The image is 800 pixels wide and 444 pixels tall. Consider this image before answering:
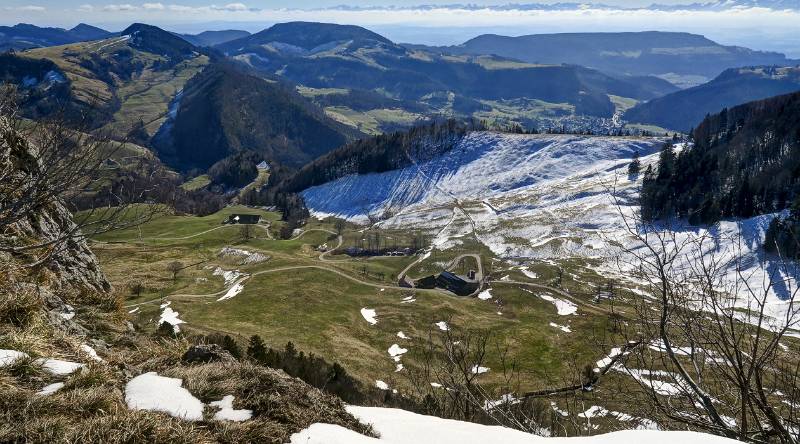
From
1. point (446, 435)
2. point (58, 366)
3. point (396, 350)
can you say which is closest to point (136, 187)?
point (58, 366)

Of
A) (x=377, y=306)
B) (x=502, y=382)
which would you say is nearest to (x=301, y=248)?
(x=377, y=306)

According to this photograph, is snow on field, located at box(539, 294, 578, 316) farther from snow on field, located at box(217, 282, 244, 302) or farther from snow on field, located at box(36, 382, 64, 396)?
snow on field, located at box(36, 382, 64, 396)

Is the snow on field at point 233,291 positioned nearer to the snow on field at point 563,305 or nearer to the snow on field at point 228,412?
the snow on field at point 563,305

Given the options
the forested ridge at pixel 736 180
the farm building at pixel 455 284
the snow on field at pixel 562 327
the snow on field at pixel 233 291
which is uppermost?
the forested ridge at pixel 736 180

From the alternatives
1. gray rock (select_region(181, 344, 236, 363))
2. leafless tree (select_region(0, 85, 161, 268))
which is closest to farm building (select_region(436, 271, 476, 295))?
gray rock (select_region(181, 344, 236, 363))

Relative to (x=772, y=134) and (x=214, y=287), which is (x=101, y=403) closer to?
(x=214, y=287)

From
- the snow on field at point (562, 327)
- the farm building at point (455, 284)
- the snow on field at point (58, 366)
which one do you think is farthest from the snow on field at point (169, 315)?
the snow on field at point (58, 366)

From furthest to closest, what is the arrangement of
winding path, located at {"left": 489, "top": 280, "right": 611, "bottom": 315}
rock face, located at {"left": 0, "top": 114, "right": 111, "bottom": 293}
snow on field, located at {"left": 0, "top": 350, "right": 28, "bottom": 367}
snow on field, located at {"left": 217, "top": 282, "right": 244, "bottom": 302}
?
winding path, located at {"left": 489, "top": 280, "right": 611, "bottom": 315} → snow on field, located at {"left": 217, "top": 282, "right": 244, "bottom": 302} → rock face, located at {"left": 0, "top": 114, "right": 111, "bottom": 293} → snow on field, located at {"left": 0, "top": 350, "right": 28, "bottom": 367}
